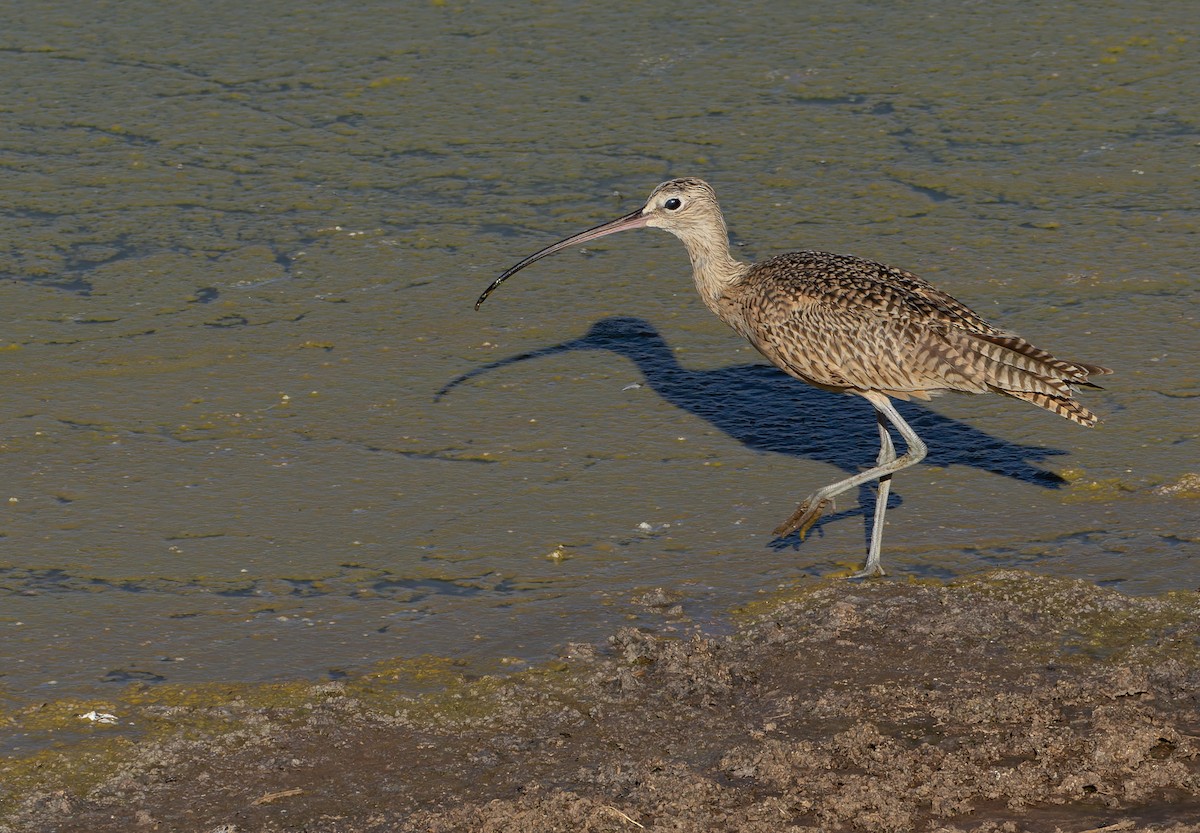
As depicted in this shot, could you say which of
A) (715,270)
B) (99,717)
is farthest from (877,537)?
(99,717)

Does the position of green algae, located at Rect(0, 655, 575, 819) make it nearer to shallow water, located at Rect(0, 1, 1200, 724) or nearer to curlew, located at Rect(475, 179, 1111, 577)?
shallow water, located at Rect(0, 1, 1200, 724)

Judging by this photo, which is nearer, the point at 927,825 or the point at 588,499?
the point at 927,825

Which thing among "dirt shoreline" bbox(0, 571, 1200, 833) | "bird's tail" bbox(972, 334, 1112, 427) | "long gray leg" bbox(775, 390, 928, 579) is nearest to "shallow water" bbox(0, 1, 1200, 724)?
"long gray leg" bbox(775, 390, 928, 579)

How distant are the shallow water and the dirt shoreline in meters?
0.25

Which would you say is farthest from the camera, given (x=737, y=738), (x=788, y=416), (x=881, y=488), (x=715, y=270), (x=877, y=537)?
(x=788, y=416)

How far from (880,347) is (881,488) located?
51cm

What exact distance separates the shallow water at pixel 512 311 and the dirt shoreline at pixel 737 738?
0.25m

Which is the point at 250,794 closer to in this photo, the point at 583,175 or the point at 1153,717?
the point at 1153,717

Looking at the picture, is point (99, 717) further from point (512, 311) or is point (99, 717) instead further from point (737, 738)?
point (512, 311)

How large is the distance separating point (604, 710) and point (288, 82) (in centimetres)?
623

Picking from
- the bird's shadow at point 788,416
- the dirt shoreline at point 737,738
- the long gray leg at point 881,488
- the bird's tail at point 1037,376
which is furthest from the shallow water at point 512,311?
the bird's tail at point 1037,376

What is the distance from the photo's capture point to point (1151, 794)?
422 cm

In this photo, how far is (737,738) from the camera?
15.0 feet

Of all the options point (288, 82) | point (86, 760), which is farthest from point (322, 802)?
point (288, 82)
